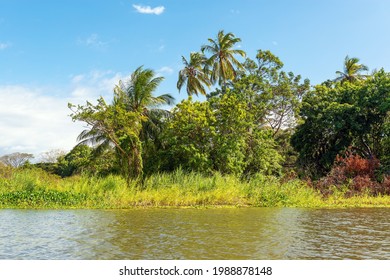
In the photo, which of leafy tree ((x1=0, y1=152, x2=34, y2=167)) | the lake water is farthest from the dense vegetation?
leafy tree ((x1=0, y1=152, x2=34, y2=167))

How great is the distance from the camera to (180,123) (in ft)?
73.8

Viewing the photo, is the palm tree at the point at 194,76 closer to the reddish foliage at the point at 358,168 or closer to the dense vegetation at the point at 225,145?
the dense vegetation at the point at 225,145

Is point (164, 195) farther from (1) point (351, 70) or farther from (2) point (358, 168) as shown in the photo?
(1) point (351, 70)

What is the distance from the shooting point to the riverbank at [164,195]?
15.3 m

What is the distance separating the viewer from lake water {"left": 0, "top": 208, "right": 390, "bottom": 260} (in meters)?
6.59

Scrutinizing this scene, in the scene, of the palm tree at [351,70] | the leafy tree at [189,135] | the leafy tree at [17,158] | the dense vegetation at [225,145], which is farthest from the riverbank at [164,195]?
the leafy tree at [17,158]

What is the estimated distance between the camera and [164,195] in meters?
15.9

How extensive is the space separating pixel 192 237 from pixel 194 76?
22.5 metres

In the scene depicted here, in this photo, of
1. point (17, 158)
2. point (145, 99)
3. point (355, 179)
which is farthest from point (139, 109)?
point (17, 158)

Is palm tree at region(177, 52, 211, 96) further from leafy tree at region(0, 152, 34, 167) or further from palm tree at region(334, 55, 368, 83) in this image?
leafy tree at region(0, 152, 34, 167)

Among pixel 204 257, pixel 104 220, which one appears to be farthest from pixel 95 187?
pixel 204 257

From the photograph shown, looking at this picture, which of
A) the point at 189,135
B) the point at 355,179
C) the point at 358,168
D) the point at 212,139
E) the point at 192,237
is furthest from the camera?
the point at 189,135

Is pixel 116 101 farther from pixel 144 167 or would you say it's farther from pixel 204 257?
pixel 204 257

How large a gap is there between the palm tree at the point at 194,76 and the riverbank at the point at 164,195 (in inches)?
487
